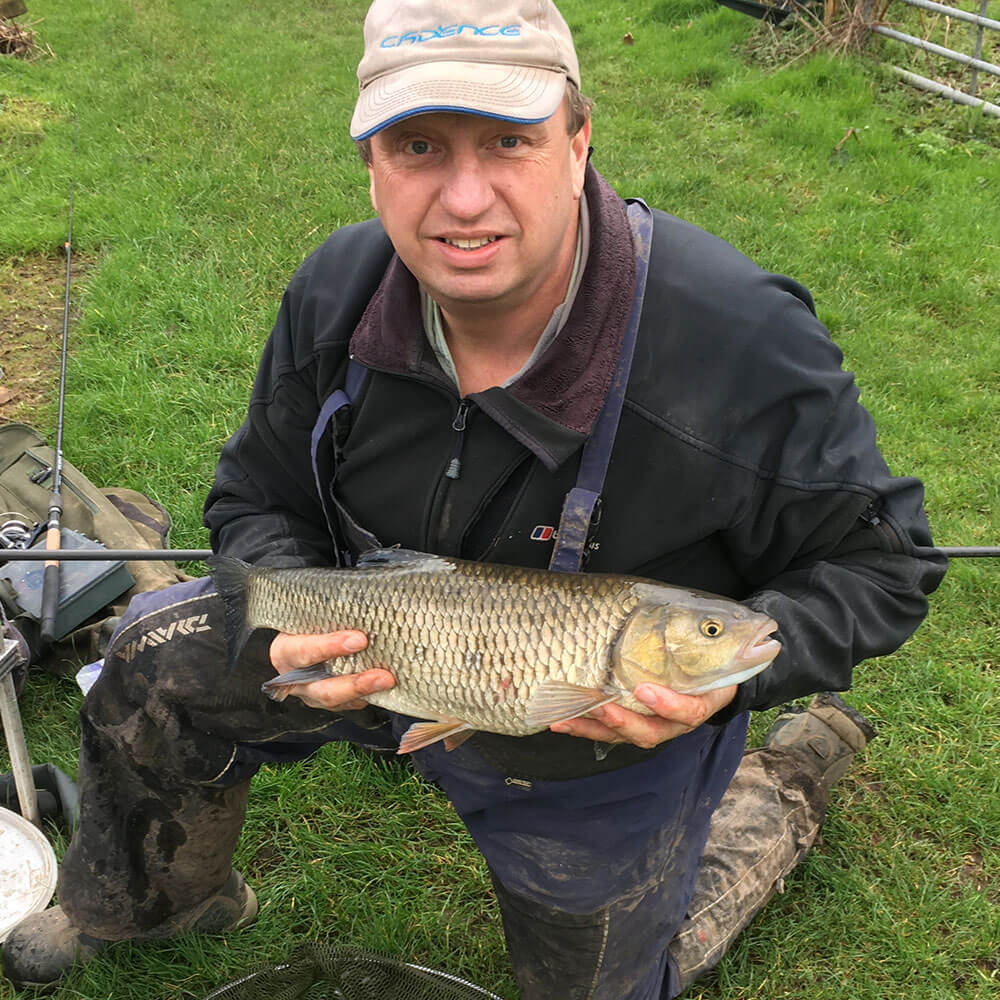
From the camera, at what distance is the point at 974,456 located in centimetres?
433

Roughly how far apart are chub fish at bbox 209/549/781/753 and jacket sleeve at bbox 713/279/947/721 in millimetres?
148

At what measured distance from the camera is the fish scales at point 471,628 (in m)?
1.83

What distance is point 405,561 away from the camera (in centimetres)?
199

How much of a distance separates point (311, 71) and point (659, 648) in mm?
8545

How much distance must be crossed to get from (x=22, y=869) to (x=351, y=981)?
1.04 meters

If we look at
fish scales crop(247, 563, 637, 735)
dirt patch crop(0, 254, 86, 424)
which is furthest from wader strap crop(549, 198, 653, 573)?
dirt patch crop(0, 254, 86, 424)

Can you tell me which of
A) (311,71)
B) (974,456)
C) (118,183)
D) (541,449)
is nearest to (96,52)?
(311,71)

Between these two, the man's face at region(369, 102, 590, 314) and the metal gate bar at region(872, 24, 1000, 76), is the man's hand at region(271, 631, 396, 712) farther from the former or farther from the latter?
the metal gate bar at region(872, 24, 1000, 76)

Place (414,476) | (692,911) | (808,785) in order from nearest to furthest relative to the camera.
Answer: (414,476) < (692,911) < (808,785)

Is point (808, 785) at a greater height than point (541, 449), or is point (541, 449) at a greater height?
point (541, 449)

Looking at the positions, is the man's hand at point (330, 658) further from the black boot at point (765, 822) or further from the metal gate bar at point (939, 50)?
the metal gate bar at point (939, 50)

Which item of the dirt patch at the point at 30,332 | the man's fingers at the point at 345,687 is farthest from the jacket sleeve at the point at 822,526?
the dirt patch at the point at 30,332

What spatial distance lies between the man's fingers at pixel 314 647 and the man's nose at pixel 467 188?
0.82 m

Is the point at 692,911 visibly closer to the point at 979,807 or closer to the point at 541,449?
the point at 979,807
